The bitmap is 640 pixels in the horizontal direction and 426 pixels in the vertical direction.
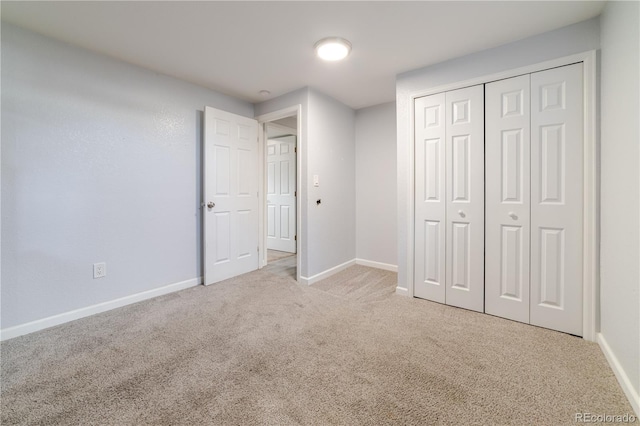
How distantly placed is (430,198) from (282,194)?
10.2ft

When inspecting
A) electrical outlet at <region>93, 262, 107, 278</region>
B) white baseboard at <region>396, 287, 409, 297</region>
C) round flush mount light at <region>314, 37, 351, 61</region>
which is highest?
round flush mount light at <region>314, 37, 351, 61</region>

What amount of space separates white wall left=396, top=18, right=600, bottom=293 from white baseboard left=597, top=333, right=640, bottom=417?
53.7 inches

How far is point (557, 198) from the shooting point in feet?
6.58

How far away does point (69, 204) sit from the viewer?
219 cm

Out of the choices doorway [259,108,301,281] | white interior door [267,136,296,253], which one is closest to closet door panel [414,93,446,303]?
doorway [259,108,301,281]

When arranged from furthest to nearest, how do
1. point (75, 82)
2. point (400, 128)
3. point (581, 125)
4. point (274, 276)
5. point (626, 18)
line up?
point (274, 276) → point (400, 128) → point (75, 82) → point (581, 125) → point (626, 18)

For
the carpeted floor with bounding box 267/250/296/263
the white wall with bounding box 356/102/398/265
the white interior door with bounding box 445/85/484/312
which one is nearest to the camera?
the white interior door with bounding box 445/85/484/312

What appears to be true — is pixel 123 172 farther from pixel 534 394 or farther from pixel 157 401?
pixel 534 394

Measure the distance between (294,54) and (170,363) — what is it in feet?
8.34

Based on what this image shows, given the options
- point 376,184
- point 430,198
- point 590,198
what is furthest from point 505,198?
point 376,184

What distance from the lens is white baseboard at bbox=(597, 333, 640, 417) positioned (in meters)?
1.27

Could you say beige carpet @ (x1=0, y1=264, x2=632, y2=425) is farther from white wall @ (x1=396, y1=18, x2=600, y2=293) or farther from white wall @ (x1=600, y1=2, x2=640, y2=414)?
white wall @ (x1=396, y1=18, x2=600, y2=293)

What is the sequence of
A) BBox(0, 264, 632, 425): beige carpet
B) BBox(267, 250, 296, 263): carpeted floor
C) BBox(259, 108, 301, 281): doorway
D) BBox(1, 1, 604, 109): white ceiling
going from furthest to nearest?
1. BBox(259, 108, 301, 281): doorway
2. BBox(267, 250, 296, 263): carpeted floor
3. BBox(1, 1, 604, 109): white ceiling
4. BBox(0, 264, 632, 425): beige carpet

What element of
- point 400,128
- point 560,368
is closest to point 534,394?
point 560,368
